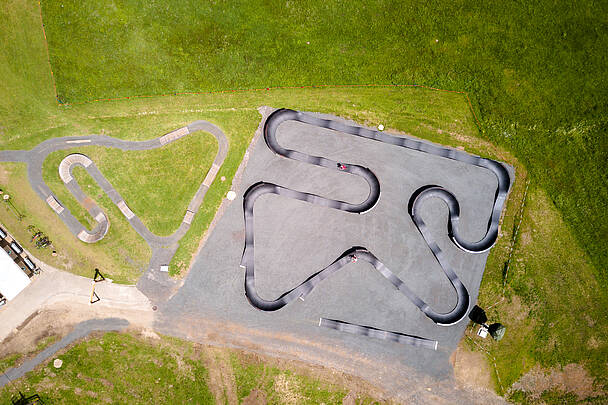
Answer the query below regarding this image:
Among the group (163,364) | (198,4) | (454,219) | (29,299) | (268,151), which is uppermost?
(198,4)

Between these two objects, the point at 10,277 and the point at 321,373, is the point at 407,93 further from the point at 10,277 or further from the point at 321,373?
the point at 10,277

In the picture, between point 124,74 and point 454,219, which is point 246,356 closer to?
point 454,219

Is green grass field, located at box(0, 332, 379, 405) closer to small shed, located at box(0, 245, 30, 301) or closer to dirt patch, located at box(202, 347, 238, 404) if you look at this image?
dirt patch, located at box(202, 347, 238, 404)

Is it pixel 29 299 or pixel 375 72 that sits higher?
pixel 375 72

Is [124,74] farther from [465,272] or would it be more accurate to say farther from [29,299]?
[465,272]

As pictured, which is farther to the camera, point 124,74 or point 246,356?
point 124,74

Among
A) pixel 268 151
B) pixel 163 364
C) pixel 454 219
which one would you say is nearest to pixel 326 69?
pixel 268 151

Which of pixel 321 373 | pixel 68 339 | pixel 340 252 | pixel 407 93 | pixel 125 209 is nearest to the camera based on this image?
pixel 68 339

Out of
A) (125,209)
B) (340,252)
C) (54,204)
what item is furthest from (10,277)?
(340,252)
